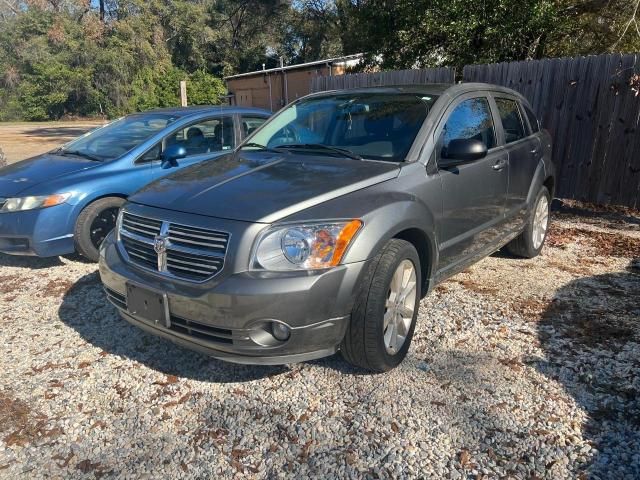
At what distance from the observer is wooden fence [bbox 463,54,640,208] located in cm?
716

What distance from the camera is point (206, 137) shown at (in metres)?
6.31

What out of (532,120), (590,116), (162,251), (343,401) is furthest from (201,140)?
(590,116)

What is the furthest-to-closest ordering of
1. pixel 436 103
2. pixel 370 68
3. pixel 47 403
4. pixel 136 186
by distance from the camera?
pixel 370 68
pixel 136 186
pixel 436 103
pixel 47 403

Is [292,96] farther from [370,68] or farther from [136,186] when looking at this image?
[136,186]

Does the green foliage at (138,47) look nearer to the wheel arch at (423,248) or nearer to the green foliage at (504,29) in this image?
the green foliage at (504,29)

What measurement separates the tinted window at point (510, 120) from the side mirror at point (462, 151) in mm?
1257

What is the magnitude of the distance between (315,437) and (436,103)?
2555 mm

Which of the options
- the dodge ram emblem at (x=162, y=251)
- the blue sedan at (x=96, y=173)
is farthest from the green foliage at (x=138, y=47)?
the dodge ram emblem at (x=162, y=251)

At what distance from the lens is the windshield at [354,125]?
3828 millimetres

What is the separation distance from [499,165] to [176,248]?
288cm

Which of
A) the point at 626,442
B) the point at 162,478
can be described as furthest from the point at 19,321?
the point at 626,442

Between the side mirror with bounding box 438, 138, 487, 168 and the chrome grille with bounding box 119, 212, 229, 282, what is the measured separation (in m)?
1.77

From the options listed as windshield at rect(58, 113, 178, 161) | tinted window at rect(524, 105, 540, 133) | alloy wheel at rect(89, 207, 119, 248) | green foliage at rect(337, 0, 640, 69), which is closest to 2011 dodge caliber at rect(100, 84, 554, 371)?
tinted window at rect(524, 105, 540, 133)

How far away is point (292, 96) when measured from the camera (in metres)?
25.8
